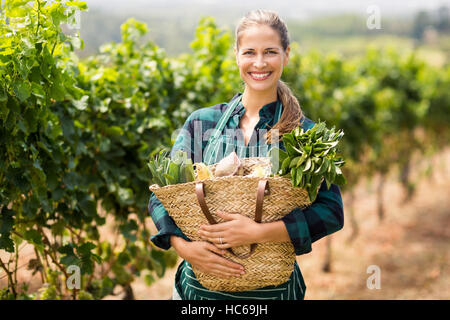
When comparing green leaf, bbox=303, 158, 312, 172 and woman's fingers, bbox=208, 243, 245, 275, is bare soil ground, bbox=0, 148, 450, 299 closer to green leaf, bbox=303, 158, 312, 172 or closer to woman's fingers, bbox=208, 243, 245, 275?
woman's fingers, bbox=208, 243, 245, 275

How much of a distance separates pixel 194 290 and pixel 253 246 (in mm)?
409

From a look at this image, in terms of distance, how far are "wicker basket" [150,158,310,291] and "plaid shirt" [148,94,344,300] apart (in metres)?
0.05

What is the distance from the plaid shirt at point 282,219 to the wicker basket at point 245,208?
5 cm

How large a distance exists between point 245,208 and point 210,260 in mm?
239

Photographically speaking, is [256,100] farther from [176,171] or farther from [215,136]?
[176,171]

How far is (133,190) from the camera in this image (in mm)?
3393

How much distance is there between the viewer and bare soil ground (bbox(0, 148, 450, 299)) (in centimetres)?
602

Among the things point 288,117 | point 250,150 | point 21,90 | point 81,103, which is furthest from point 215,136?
point 81,103

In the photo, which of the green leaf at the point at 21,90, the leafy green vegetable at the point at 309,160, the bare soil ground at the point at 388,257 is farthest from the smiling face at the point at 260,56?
the bare soil ground at the point at 388,257

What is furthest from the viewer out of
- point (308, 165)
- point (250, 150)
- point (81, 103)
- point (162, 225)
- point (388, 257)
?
point (388, 257)

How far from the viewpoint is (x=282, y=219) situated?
1.76 m

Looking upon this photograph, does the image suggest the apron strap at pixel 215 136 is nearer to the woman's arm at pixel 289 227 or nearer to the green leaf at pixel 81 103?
the woman's arm at pixel 289 227

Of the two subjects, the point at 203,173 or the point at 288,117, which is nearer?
the point at 203,173

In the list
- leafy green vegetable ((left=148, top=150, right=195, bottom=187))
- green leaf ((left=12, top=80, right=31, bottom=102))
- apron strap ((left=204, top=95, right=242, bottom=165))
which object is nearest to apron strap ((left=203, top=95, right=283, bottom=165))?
apron strap ((left=204, top=95, right=242, bottom=165))
